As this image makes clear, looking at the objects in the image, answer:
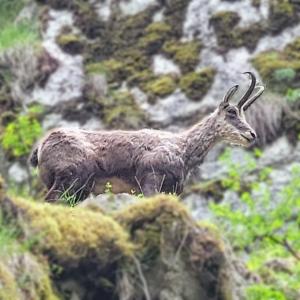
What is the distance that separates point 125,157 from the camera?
13398mm

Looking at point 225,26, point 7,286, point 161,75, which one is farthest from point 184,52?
point 7,286

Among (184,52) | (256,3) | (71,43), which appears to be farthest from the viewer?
(71,43)

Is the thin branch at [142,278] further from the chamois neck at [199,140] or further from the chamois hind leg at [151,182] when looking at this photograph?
the chamois hind leg at [151,182]

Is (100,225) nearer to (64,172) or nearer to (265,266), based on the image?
(64,172)

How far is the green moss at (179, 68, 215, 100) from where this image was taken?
83.3ft

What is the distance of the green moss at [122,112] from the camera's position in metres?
25.0

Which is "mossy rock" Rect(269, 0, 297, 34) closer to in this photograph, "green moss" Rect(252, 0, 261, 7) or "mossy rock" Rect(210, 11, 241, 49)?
"green moss" Rect(252, 0, 261, 7)

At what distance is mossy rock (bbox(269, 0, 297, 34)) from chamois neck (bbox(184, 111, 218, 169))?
12.8 metres

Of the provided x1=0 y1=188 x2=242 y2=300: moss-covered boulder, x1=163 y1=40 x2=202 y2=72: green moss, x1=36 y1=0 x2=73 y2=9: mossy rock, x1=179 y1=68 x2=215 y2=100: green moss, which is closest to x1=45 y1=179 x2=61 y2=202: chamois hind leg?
x1=0 y1=188 x2=242 y2=300: moss-covered boulder

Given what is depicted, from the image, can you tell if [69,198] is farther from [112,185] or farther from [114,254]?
[114,254]

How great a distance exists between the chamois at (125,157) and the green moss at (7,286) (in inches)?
Result: 39.3

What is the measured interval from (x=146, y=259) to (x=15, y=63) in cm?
1212

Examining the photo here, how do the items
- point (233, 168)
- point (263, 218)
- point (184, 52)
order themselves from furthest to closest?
point (184, 52) → point (263, 218) → point (233, 168)

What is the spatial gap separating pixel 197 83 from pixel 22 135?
4582 millimetres
